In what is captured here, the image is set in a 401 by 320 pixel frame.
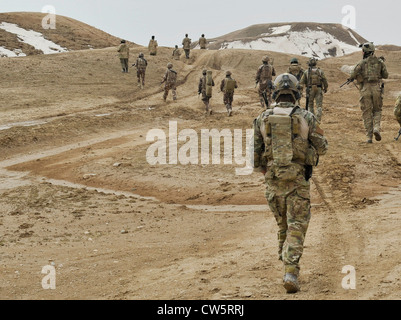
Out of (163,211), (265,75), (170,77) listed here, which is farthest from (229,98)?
(163,211)

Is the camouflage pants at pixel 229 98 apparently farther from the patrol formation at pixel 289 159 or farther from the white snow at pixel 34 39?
the white snow at pixel 34 39

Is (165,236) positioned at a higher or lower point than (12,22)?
lower

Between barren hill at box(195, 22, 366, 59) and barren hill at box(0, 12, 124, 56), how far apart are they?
1800cm

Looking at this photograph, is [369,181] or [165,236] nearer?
Result: [165,236]

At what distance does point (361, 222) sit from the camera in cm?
818

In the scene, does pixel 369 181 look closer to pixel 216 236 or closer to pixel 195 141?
pixel 216 236

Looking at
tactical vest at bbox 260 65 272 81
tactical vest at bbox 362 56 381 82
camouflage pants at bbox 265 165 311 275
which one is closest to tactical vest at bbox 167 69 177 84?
tactical vest at bbox 260 65 272 81

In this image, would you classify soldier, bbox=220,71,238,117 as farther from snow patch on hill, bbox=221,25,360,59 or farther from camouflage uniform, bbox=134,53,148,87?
snow patch on hill, bbox=221,25,360,59

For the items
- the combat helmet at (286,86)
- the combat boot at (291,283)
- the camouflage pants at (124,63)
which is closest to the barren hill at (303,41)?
Result: the camouflage pants at (124,63)

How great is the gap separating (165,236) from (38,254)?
74.8 inches

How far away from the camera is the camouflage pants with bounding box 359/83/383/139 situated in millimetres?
13094
